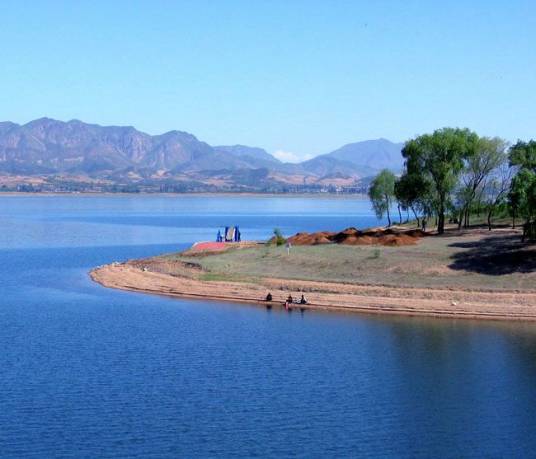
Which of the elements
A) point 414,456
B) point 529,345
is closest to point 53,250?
point 529,345

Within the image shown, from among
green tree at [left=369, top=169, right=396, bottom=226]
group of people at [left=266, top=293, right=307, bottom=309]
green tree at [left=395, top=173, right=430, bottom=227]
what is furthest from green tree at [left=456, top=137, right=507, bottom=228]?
group of people at [left=266, top=293, right=307, bottom=309]

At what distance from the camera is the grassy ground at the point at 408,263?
3140 inches

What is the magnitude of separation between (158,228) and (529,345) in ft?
463

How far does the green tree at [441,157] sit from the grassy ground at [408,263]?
27.4 feet

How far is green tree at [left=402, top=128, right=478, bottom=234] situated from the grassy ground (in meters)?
8.34

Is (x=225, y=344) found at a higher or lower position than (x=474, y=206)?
lower

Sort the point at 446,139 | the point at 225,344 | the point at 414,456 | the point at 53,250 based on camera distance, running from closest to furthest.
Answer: the point at 414,456 → the point at 225,344 → the point at 446,139 → the point at 53,250

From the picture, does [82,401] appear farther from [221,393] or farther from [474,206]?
[474,206]

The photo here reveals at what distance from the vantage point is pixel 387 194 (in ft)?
474

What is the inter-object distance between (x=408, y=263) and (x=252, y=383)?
39.8 meters

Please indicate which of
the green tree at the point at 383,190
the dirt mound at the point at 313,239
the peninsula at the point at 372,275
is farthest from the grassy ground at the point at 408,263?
the green tree at the point at 383,190

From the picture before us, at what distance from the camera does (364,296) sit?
257ft

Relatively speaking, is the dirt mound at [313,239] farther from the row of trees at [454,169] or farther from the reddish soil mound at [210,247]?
the row of trees at [454,169]

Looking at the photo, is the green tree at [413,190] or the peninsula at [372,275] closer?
the peninsula at [372,275]
